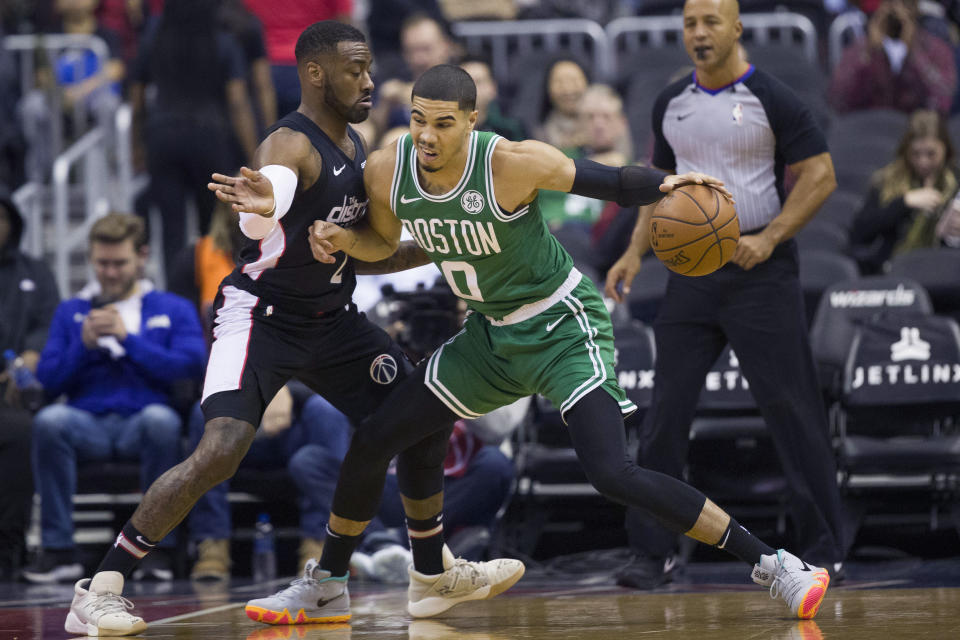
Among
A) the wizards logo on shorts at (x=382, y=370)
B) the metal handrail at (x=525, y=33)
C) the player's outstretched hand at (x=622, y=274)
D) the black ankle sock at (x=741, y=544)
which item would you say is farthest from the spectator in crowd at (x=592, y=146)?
the black ankle sock at (x=741, y=544)

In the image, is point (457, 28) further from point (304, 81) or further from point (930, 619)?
point (930, 619)

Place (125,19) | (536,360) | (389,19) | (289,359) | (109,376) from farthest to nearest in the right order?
(125,19) < (389,19) < (109,376) < (289,359) < (536,360)

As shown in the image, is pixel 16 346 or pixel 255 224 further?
pixel 16 346

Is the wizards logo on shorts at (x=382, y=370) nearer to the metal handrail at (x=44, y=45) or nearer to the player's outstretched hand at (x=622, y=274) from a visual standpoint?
the player's outstretched hand at (x=622, y=274)

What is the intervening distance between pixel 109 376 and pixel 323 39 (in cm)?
336

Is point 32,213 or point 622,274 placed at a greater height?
point 32,213

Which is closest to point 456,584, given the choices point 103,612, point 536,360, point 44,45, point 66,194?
point 536,360

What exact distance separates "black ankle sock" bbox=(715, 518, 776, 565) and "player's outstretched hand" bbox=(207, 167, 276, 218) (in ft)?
6.89

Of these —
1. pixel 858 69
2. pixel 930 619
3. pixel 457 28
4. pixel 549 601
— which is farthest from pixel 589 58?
pixel 930 619

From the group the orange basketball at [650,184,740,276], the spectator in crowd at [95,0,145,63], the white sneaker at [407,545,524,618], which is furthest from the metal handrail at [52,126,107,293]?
the orange basketball at [650,184,740,276]

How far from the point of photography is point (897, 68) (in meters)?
11.3

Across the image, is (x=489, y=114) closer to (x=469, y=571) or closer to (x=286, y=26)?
(x=286, y=26)

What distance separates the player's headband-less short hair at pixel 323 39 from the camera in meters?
5.52

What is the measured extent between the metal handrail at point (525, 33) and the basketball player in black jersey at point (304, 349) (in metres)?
7.53
